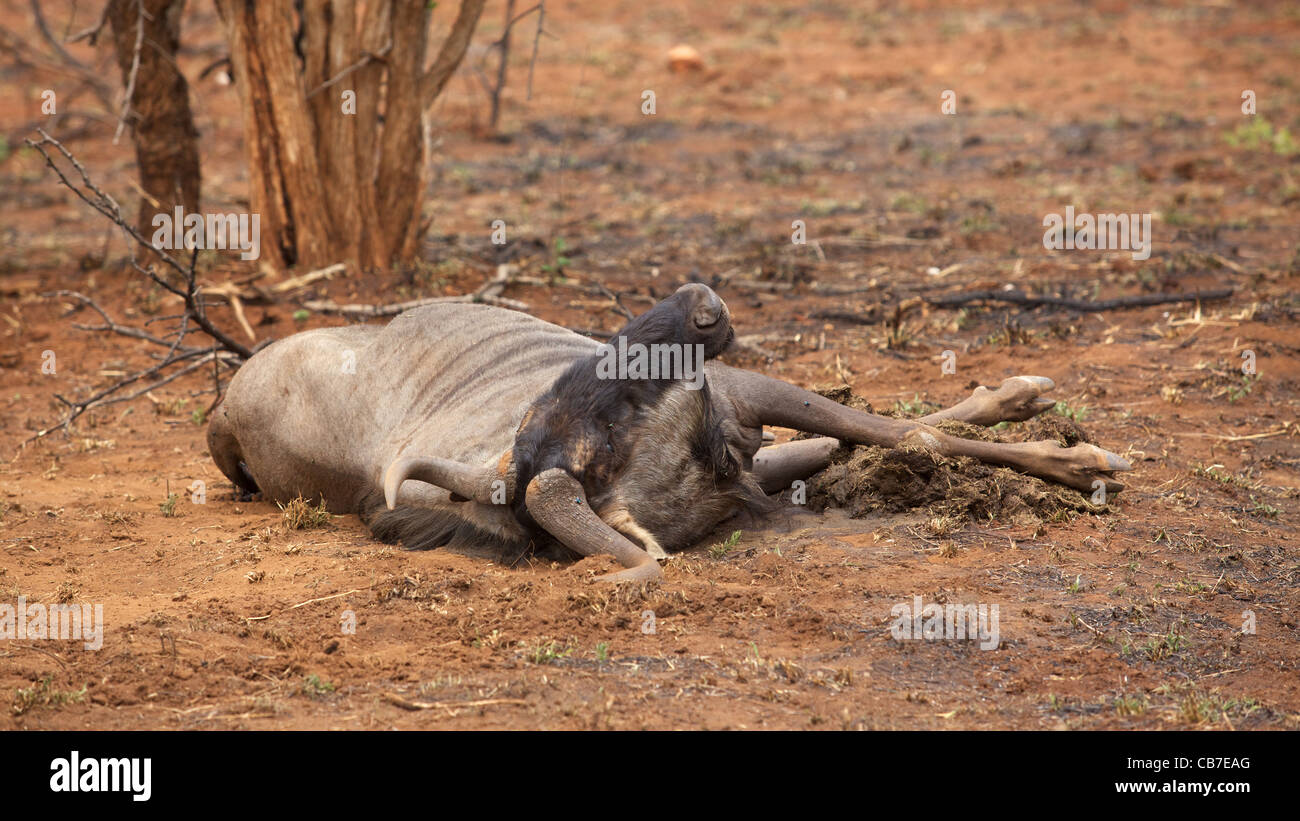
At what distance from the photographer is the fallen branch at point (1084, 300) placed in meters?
8.08

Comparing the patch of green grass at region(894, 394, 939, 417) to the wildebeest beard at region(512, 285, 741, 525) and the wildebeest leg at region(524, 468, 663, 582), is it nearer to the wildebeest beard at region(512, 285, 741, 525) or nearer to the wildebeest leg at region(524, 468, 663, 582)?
the wildebeest beard at region(512, 285, 741, 525)

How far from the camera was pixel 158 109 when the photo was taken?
927 centimetres

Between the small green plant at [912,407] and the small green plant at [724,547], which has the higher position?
the small green plant at [912,407]

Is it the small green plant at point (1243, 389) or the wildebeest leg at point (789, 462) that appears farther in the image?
the small green plant at point (1243, 389)

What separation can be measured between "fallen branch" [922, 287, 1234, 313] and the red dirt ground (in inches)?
3.9

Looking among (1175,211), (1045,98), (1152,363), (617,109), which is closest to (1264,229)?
(1175,211)

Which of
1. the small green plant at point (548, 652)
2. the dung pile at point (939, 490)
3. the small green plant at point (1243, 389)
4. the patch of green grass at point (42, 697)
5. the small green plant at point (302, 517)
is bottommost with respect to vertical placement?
the patch of green grass at point (42, 697)

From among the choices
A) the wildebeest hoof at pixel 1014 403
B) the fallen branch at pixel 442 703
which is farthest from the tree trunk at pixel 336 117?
the fallen branch at pixel 442 703

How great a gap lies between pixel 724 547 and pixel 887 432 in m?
0.88

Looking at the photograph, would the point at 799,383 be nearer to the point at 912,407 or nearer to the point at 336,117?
the point at 912,407

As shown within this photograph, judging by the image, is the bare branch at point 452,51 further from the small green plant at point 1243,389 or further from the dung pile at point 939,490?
the small green plant at point 1243,389

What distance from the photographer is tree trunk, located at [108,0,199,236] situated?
9102 mm

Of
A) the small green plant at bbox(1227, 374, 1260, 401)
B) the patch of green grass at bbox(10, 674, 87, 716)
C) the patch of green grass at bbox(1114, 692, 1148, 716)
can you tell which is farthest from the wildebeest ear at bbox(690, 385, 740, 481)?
the small green plant at bbox(1227, 374, 1260, 401)

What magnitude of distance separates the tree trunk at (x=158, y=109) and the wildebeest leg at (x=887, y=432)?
5.38 m
